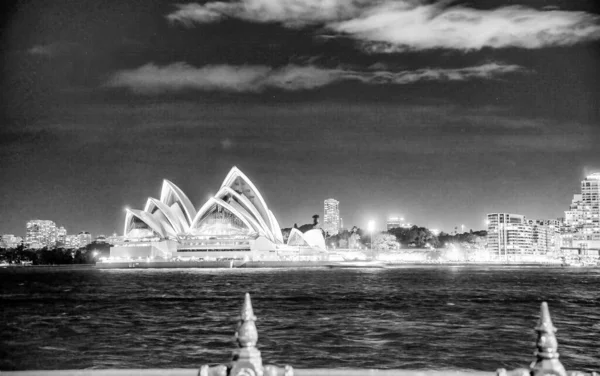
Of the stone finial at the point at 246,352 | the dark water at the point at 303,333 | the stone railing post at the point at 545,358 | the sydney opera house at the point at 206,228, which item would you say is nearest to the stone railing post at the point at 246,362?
the stone finial at the point at 246,352

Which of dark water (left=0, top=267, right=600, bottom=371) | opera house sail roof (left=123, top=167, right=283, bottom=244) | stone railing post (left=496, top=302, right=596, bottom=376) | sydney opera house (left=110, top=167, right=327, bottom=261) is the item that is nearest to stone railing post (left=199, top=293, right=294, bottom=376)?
stone railing post (left=496, top=302, right=596, bottom=376)

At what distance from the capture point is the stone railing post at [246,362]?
3.46 m

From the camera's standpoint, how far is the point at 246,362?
3.50 meters

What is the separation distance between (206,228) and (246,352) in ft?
335

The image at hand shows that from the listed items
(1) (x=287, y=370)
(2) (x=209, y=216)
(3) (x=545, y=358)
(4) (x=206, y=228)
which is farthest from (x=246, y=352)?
(4) (x=206, y=228)

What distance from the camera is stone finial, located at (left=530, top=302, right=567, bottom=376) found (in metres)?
3.40

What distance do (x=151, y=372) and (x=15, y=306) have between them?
36.6m

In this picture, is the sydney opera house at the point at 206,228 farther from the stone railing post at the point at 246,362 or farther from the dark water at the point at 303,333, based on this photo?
the stone railing post at the point at 246,362

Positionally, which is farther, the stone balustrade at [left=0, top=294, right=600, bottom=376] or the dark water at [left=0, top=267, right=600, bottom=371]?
the dark water at [left=0, top=267, right=600, bottom=371]

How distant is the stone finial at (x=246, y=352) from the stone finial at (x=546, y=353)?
1.53m

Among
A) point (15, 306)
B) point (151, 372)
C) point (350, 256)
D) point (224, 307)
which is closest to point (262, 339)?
point (224, 307)

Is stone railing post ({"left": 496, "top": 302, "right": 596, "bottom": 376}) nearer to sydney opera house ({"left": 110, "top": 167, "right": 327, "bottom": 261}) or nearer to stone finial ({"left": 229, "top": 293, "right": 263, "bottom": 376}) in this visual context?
stone finial ({"left": 229, "top": 293, "right": 263, "bottom": 376})

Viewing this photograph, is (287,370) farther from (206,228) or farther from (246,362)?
(206,228)

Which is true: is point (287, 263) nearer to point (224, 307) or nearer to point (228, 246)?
point (228, 246)
